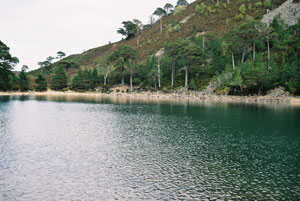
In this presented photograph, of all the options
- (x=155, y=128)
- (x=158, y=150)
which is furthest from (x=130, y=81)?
(x=158, y=150)

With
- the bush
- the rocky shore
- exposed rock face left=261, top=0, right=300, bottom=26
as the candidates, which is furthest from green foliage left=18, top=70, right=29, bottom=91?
exposed rock face left=261, top=0, right=300, bottom=26

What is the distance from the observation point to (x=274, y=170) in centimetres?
2116

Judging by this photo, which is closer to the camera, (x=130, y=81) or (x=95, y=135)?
(x=95, y=135)

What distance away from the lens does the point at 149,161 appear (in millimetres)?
23250

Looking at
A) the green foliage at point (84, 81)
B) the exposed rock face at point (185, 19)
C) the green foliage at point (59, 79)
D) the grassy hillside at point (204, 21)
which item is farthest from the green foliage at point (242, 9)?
the green foliage at point (59, 79)

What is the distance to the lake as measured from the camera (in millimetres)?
16938

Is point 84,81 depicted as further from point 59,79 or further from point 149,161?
point 149,161

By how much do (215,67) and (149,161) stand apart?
8923cm

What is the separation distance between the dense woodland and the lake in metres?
47.2

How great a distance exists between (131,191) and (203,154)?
11121 mm

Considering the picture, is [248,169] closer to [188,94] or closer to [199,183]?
[199,183]

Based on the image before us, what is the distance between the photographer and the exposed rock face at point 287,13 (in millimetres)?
119875

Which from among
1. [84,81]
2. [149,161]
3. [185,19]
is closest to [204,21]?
[185,19]

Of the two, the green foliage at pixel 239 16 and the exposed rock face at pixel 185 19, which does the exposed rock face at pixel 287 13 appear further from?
the exposed rock face at pixel 185 19
